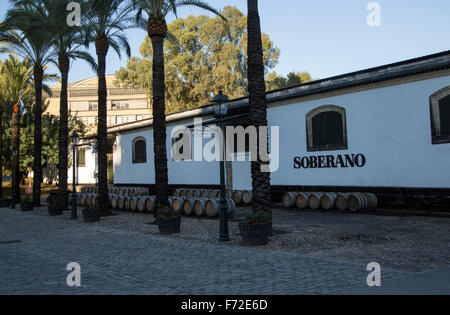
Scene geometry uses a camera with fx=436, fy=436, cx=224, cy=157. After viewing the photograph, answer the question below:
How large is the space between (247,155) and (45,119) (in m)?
29.3

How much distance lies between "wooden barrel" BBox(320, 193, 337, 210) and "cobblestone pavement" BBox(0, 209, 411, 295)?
765 centimetres

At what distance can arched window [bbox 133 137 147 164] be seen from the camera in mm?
31903

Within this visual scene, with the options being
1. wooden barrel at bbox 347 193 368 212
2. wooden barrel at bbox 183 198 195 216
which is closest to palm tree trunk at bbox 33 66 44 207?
wooden barrel at bbox 183 198 195 216

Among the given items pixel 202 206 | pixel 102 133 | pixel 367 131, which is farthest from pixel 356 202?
pixel 102 133

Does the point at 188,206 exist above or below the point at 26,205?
above

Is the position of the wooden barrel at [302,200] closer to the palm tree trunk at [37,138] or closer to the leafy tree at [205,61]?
the palm tree trunk at [37,138]

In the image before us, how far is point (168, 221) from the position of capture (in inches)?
542

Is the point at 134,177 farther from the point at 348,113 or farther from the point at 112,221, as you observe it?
the point at 348,113

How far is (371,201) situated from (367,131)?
10.0 ft

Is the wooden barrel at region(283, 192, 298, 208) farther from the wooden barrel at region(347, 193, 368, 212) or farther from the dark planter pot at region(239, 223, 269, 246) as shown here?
the dark planter pot at region(239, 223, 269, 246)

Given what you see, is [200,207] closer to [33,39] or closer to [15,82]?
[33,39]
